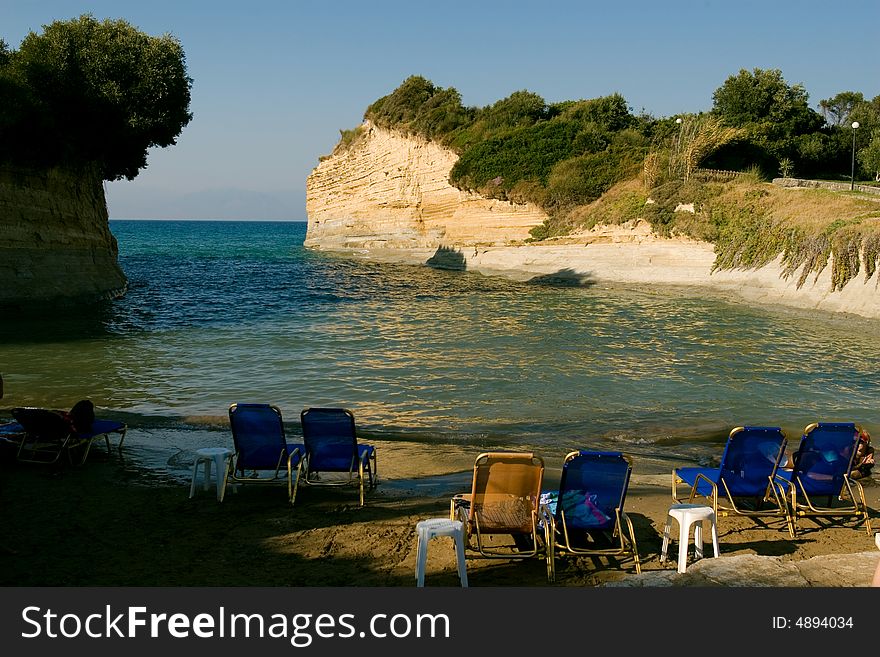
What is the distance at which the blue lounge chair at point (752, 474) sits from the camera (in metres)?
7.20

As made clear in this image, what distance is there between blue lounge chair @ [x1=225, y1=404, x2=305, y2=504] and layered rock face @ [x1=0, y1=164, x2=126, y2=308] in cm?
2168

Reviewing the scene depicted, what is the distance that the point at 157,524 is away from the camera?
277 inches

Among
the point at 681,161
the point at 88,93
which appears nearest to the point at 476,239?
the point at 681,161

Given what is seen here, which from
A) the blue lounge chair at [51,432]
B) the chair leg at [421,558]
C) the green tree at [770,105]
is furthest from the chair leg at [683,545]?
the green tree at [770,105]

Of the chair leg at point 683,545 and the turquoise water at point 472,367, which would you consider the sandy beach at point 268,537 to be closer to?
the chair leg at point 683,545

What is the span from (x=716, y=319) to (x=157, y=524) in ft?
76.3

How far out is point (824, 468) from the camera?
7.39 meters

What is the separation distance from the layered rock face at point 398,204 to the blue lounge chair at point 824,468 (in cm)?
4346

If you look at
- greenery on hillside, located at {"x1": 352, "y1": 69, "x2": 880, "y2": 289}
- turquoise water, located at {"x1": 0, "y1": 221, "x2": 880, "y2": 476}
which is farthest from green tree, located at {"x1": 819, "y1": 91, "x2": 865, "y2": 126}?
turquoise water, located at {"x1": 0, "y1": 221, "x2": 880, "y2": 476}

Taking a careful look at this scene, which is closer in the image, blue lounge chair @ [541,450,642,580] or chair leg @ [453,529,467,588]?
chair leg @ [453,529,467,588]

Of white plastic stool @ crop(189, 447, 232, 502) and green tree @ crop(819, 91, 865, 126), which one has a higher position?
green tree @ crop(819, 91, 865, 126)

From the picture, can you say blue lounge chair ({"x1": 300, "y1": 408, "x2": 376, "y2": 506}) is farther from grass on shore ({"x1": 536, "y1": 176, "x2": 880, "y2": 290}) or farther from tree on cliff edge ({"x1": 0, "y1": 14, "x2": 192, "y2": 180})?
grass on shore ({"x1": 536, "y1": 176, "x2": 880, "y2": 290})

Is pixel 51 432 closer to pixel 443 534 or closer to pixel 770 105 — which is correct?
pixel 443 534

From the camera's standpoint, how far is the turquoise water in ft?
41.6
